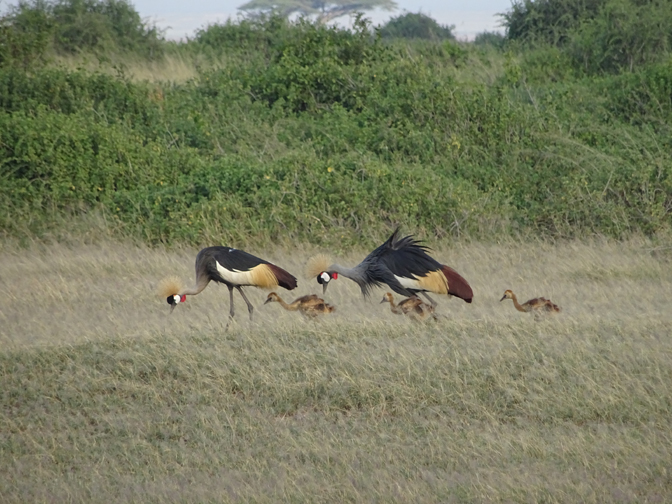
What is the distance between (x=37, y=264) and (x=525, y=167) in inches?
208

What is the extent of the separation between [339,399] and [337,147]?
5.90 m

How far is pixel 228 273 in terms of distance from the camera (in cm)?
638

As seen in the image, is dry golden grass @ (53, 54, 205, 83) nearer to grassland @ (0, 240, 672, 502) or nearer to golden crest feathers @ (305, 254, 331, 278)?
grassland @ (0, 240, 672, 502)

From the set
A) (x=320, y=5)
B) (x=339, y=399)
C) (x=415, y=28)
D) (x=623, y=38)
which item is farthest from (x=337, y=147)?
(x=320, y=5)

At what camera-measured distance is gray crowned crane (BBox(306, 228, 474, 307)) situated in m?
6.25

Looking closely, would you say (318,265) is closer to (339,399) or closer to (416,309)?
(416,309)

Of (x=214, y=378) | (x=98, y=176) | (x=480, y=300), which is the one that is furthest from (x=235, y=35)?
(x=214, y=378)

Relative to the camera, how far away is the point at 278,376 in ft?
17.4

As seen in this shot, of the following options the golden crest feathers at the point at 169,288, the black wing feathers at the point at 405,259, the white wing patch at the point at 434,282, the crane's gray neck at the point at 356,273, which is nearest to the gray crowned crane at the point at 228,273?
the golden crest feathers at the point at 169,288

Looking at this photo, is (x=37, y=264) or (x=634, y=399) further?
(x=37, y=264)

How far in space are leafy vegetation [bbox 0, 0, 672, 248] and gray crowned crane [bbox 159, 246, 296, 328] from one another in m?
2.16

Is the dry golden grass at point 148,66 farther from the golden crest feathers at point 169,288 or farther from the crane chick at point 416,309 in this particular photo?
the crane chick at point 416,309

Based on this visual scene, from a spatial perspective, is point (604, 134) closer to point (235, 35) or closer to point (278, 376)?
point (278, 376)

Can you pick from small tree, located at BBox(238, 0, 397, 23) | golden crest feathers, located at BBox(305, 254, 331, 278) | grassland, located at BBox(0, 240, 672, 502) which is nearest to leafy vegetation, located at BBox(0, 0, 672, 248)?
grassland, located at BBox(0, 240, 672, 502)
